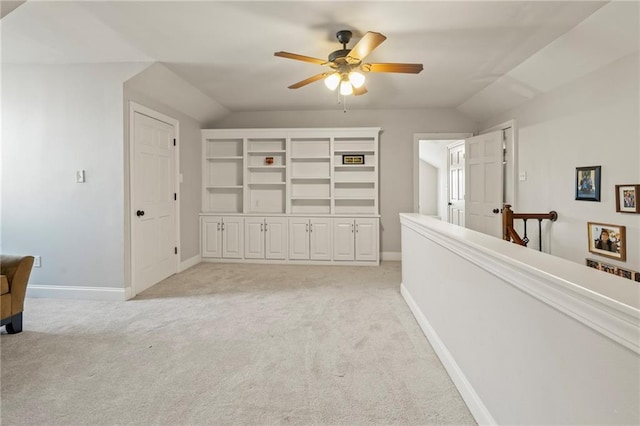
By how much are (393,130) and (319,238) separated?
2.14 meters

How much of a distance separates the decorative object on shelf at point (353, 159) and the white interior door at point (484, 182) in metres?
1.70

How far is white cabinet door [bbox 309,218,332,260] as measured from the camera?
512 cm

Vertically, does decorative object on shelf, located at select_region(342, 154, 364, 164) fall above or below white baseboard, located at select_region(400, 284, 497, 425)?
above

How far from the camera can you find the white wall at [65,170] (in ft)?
11.2

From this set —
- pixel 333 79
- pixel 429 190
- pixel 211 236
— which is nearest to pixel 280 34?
pixel 333 79

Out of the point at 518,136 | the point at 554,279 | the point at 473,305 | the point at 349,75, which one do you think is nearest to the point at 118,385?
the point at 473,305

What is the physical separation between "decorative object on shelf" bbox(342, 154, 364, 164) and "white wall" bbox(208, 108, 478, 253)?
405 mm

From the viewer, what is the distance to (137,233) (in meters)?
3.68

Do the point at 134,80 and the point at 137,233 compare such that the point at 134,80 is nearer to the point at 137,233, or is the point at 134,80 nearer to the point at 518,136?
the point at 137,233

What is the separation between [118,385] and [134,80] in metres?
2.92

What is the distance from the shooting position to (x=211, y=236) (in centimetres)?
530

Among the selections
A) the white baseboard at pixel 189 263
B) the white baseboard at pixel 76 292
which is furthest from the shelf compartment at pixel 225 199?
the white baseboard at pixel 76 292

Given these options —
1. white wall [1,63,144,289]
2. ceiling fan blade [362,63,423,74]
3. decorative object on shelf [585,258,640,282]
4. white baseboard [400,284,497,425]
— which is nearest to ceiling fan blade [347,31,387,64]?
ceiling fan blade [362,63,423,74]

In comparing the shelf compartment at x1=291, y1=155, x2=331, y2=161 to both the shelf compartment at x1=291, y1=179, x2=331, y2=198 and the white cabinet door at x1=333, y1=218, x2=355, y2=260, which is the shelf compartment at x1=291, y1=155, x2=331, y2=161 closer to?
the shelf compartment at x1=291, y1=179, x2=331, y2=198
